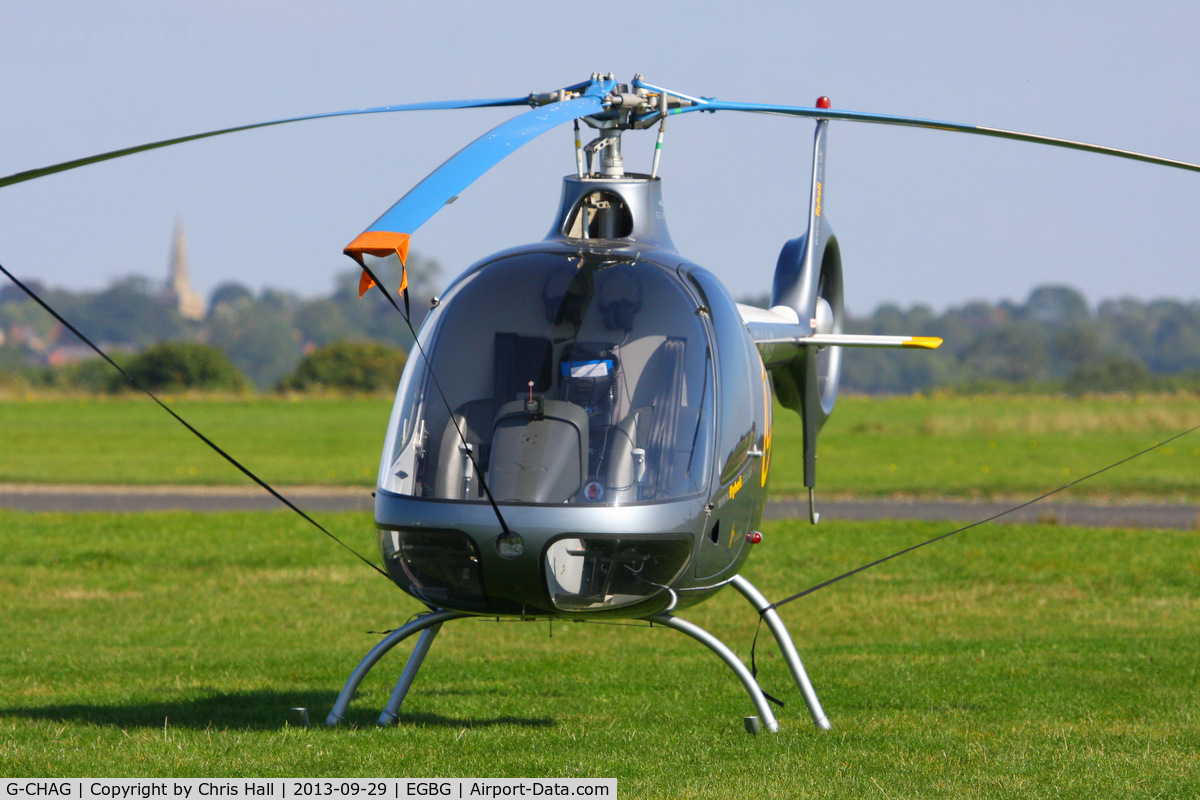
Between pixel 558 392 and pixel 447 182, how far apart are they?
66.9 inches

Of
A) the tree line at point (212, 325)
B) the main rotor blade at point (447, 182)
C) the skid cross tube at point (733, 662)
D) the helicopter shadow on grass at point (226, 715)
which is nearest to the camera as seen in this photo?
the main rotor blade at point (447, 182)

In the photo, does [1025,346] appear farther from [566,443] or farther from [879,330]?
[566,443]

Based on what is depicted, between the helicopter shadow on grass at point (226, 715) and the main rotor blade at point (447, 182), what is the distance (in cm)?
388

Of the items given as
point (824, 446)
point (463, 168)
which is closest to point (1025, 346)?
point (824, 446)

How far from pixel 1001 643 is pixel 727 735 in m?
4.94

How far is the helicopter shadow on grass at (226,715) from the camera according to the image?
797 cm

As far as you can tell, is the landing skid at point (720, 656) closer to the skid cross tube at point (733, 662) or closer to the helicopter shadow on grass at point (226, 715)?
the skid cross tube at point (733, 662)

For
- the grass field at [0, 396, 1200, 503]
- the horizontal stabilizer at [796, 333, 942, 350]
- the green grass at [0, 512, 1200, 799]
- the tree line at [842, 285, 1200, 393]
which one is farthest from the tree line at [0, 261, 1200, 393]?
the horizontal stabilizer at [796, 333, 942, 350]

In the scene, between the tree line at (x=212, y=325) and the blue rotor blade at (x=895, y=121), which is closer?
the blue rotor blade at (x=895, y=121)

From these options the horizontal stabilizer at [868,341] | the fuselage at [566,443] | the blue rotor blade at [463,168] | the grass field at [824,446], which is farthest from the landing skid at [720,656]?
the grass field at [824,446]

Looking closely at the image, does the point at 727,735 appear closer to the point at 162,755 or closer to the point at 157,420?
the point at 162,755

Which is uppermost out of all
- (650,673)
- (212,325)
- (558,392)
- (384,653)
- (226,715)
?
(558,392)

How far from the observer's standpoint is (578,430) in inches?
240

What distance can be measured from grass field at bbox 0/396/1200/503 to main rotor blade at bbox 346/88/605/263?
21991 millimetres
